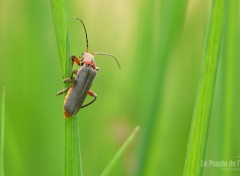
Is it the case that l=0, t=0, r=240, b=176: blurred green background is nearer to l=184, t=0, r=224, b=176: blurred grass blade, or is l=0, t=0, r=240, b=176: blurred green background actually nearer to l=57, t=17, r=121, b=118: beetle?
l=57, t=17, r=121, b=118: beetle

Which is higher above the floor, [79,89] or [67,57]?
[67,57]

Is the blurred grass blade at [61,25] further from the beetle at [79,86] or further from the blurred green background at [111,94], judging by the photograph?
the blurred green background at [111,94]

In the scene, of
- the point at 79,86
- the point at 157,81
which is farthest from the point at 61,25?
the point at 157,81

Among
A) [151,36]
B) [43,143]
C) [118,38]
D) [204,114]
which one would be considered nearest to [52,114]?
[43,143]

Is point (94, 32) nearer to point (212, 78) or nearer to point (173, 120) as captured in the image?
point (173, 120)

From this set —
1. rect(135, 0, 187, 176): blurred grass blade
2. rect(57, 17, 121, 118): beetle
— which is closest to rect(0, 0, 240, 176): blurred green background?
rect(135, 0, 187, 176): blurred grass blade

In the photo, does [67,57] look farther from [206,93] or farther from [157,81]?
[157,81]

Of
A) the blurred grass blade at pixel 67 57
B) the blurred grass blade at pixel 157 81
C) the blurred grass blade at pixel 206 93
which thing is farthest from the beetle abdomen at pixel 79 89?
the blurred grass blade at pixel 206 93
